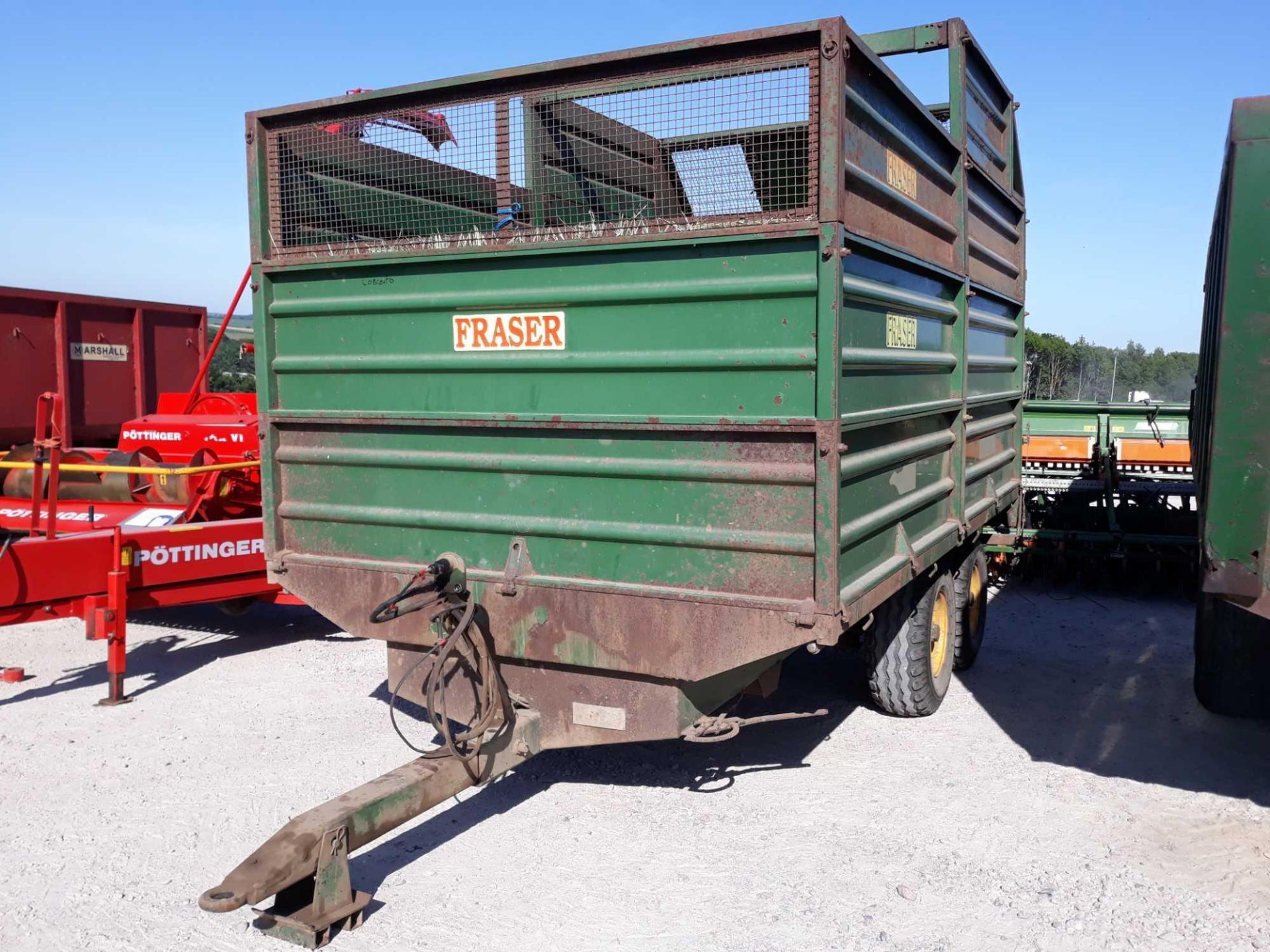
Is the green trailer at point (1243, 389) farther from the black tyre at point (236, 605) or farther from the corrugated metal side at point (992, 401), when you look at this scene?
the black tyre at point (236, 605)

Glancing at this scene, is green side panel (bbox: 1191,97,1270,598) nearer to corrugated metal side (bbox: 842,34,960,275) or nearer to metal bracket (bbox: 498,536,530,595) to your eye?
corrugated metal side (bbox: 842,34,960,275)

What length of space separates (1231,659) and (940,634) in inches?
54.5

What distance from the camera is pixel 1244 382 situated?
362cm

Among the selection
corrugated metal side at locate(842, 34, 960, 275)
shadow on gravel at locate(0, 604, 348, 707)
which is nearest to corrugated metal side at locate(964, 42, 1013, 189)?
corrugated metal side at locate(842, 34, 960, 275)

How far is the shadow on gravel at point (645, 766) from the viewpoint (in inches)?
159

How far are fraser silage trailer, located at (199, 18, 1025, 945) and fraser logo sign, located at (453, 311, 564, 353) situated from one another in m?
0.01

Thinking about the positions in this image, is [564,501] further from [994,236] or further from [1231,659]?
[994,236]

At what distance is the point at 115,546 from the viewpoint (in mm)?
5816

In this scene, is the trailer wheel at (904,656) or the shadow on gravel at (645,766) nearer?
the shadow on gravel at (645,766)

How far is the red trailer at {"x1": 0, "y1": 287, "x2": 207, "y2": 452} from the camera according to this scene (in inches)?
313

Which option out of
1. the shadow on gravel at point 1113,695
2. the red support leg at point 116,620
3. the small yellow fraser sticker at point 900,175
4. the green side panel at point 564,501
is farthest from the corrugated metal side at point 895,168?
the red support leg at point 116,620

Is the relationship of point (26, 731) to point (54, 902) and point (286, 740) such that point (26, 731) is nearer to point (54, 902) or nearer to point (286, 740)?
point (286, 740)

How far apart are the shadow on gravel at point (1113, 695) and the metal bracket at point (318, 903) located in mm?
3189

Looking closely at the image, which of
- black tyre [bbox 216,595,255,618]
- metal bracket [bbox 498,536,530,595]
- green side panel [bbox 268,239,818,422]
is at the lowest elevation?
black tyre [bbox 216,595,255,618]
